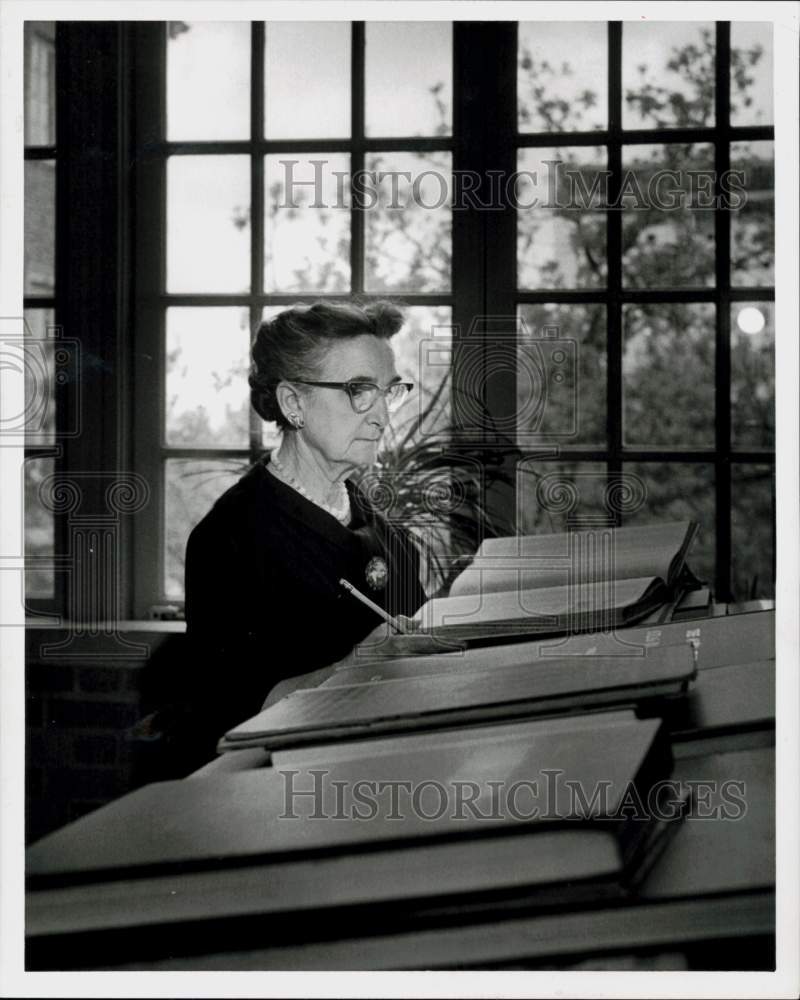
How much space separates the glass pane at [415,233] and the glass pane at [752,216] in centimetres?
54

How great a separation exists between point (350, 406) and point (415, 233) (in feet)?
1.14

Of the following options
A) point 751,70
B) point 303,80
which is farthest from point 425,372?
point 751,70

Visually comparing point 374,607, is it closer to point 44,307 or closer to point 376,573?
point 376,573

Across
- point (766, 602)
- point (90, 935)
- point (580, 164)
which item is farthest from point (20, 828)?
point (580, 164)

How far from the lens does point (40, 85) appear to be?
2.31m

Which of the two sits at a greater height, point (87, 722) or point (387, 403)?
A: point (387, 403)

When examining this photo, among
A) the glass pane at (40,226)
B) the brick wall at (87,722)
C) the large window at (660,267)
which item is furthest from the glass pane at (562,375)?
the glass pane at (40,226)

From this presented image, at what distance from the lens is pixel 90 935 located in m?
2.24

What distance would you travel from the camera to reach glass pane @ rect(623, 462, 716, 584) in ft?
7.49

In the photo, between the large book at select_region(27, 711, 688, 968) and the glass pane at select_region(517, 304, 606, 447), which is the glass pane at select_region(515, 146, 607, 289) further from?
the large book at select_region(27, 711, 688, 968)

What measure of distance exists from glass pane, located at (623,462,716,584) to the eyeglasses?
45cm

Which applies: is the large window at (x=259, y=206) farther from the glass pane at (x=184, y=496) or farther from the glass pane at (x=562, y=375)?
the glass pane at (x=562, y=375)

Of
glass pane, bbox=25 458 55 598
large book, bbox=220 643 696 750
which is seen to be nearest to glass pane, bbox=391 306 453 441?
large book, bbox=220 643 696 750

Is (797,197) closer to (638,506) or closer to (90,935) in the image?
(638,506)
